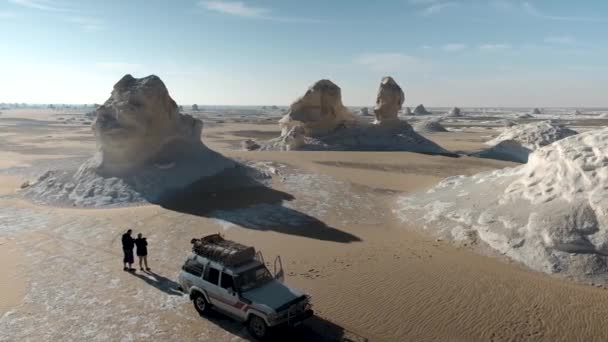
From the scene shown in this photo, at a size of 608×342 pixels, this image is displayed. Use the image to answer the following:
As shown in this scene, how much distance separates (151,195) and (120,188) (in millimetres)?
A: 1961

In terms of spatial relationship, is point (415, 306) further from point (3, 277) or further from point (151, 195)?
point (151, 195)

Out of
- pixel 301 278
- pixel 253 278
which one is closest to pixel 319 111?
pixel 301 278

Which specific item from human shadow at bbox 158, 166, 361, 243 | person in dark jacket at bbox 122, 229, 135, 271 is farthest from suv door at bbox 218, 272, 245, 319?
human shadow at bbox 158, 166, 361, 243

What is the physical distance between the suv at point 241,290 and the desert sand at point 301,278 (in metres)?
0.54

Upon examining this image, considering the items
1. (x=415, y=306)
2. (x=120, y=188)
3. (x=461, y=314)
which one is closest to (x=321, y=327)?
(x=415, y=306)

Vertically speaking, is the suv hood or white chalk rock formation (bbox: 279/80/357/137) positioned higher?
white chalk rock formation (bbox: 279/80/357/137)

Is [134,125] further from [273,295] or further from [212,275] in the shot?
[273,295]

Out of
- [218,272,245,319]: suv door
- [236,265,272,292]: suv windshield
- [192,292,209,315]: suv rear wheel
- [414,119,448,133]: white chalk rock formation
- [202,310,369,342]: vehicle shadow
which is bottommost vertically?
[202,310,369,342]: vehicle shadow

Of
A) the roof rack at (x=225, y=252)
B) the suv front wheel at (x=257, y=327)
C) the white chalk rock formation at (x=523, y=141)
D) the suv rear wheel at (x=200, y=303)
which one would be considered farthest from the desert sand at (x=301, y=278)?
the white chalk rock formation at (x=523, y=141)

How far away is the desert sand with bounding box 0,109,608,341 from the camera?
33.1ft

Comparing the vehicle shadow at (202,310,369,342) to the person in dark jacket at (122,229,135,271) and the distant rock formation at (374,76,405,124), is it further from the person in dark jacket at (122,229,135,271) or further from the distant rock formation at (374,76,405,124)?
the distant rock formation at (374,76,405,124)

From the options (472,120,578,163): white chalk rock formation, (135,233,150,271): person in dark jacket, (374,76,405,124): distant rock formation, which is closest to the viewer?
(135,233,150,271): person in dark jacket

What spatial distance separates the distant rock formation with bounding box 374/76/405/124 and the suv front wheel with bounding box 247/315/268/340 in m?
39.5

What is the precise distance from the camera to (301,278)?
13.0 m
